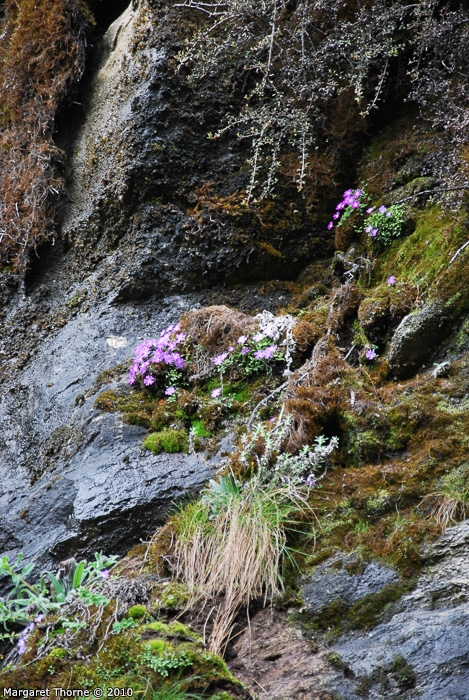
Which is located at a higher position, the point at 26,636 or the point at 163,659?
the point at 163,659

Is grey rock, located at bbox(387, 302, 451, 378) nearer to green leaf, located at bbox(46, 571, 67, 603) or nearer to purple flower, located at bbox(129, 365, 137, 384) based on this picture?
purple flower, located at bbox(129, 365, 137, 384)

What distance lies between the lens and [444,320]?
3445 millimetres

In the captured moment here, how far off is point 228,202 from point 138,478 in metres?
2.54

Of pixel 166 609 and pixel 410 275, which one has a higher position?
pixel 410 275

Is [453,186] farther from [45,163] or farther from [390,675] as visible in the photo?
[45,163]

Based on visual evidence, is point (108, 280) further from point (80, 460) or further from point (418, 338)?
point (418, 338)

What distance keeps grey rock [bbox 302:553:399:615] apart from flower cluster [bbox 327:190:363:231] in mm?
2979

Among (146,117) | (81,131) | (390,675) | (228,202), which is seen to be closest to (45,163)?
(81,131)

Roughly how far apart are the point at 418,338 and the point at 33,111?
4591mm

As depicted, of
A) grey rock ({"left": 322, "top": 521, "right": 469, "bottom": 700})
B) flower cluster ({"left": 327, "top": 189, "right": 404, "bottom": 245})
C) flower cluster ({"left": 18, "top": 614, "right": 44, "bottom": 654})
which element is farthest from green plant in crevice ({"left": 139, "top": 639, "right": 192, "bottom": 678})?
flower cluster ({"left": 327, "top": 189, "right": 404, "bottom": 245})

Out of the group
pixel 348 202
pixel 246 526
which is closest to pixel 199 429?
pixel 246 526

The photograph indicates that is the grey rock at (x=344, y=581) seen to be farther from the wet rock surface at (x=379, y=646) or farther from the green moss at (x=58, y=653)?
the green moss at (x=58, y=653)

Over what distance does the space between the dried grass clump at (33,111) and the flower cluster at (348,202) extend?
262cm

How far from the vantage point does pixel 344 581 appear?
102 inches
